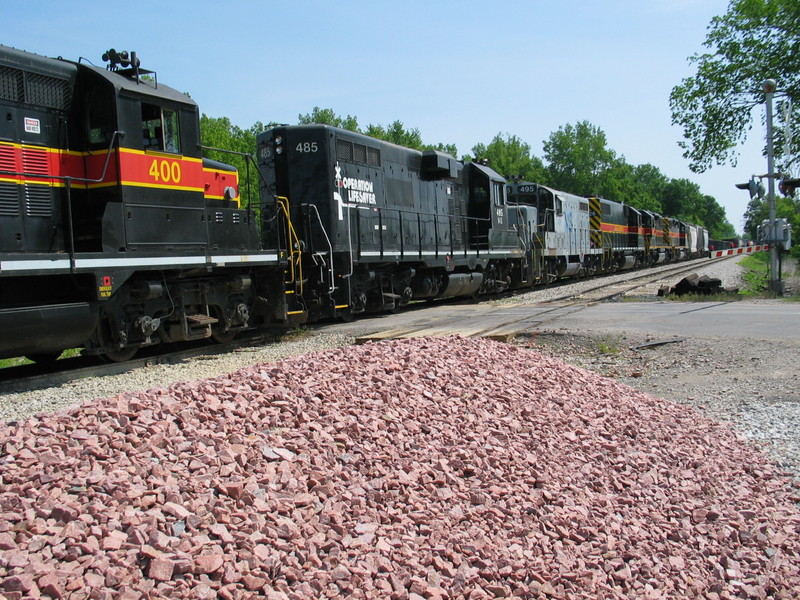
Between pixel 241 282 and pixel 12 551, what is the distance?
7.12m

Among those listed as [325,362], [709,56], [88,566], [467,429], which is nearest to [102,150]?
[325,362]

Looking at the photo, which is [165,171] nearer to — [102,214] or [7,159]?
[102,214]

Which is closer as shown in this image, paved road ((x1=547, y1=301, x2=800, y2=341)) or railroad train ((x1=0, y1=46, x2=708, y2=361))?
railroad train ((x1=0, y1=46, x2=708, y2=361))

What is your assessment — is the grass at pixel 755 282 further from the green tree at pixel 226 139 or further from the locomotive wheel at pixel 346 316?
the green tree at pixel 226 139

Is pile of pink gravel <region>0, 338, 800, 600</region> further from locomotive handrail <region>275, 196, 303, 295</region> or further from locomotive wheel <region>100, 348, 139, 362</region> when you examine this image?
locomotive handrail <region>275, 196, 303, 295</region>

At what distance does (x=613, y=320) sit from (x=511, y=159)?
67806mm

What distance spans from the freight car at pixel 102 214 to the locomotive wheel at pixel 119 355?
0.07 ft

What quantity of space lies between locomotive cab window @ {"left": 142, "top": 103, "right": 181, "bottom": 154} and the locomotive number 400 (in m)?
0.19

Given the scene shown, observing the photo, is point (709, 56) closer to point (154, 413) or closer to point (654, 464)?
point (654, 464)

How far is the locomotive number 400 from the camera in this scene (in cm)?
826

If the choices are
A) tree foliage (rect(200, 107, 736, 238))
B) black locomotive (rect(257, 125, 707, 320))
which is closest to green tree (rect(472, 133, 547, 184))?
tree foliage (rect(200, 107, 736, 238))

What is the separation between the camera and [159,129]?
8375 millimetres

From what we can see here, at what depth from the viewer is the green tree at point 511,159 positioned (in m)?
75.2

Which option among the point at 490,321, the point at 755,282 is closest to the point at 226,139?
the point at 755,282
